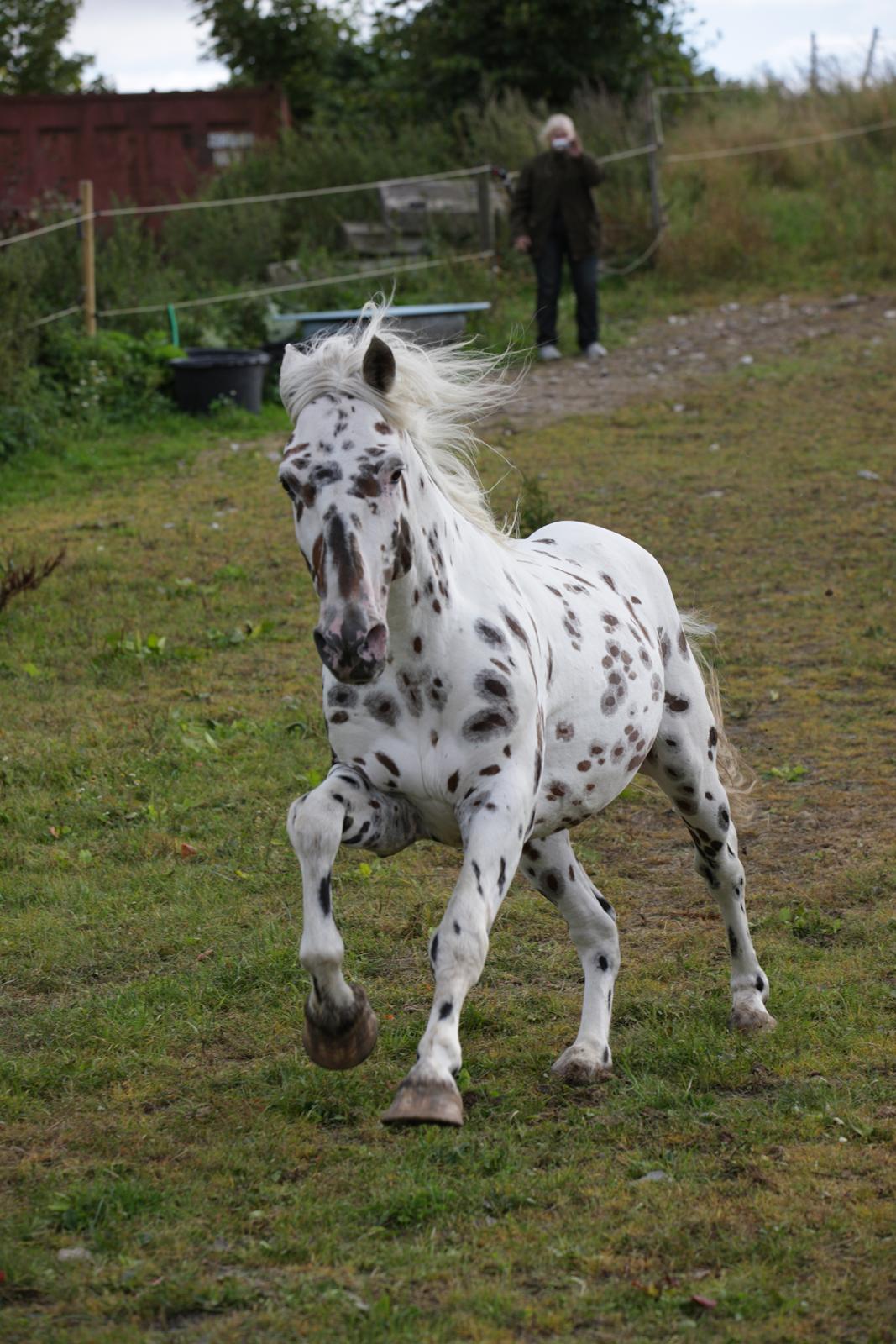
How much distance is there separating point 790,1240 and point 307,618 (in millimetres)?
6343

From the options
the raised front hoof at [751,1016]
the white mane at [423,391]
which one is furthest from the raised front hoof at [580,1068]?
the white mane at [423,391]

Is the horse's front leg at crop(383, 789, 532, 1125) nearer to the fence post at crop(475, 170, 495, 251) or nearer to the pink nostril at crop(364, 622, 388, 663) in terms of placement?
the pink nostril at crop(364, 622, 388, 663)

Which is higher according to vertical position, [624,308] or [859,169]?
[859,169]

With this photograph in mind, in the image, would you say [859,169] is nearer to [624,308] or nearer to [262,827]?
[624,308]

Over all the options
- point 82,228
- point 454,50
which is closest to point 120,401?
point 82,228

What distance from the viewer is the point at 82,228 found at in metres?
14.1

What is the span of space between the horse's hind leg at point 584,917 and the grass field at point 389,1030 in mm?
178

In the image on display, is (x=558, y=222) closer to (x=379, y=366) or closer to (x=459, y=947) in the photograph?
(x=379, y=366)

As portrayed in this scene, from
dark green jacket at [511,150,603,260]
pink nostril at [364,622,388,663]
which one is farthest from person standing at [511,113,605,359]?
pink nostril at [364,622,388,663]

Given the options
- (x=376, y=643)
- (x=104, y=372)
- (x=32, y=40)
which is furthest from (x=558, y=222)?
(x=32, y=40)

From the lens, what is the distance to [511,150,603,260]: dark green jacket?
50.0 ft

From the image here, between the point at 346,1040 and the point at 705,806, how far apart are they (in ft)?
5.80

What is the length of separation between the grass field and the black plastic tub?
3868 millimetres

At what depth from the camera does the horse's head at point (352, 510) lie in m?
3.38
